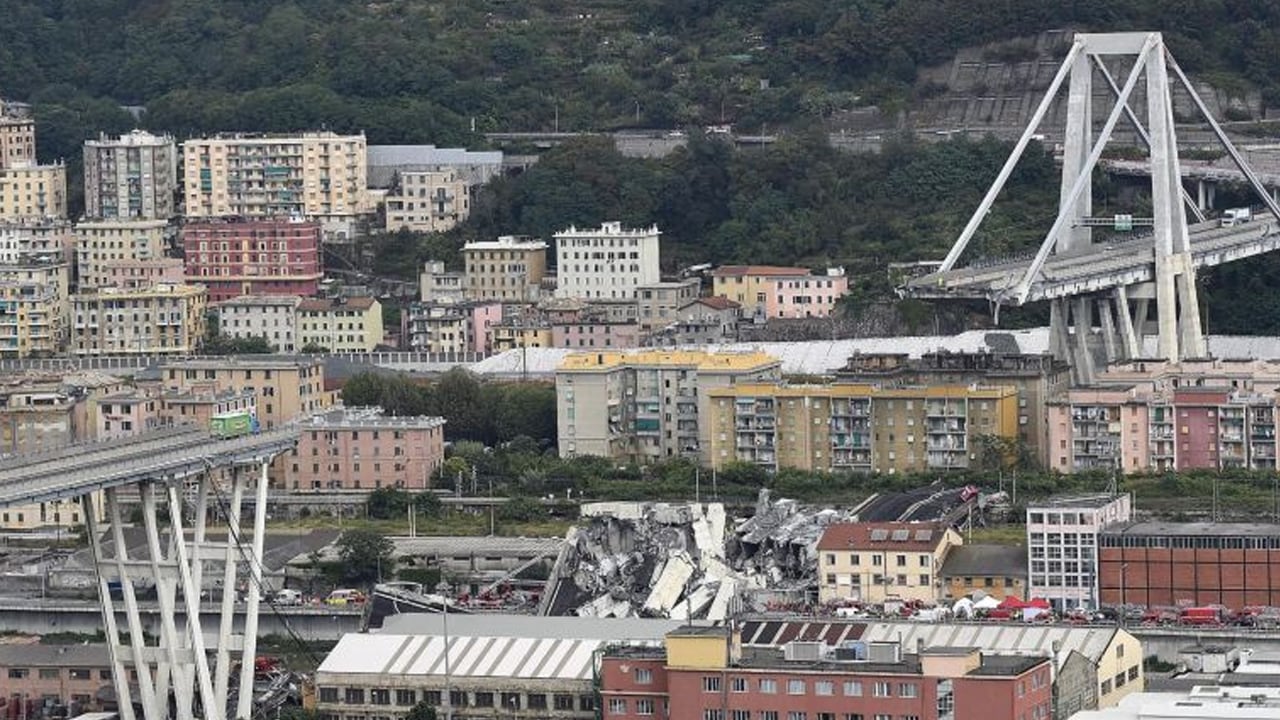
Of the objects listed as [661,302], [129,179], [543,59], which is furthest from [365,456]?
[543,59]

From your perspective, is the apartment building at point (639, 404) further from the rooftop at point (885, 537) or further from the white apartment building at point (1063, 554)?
the white apartment building at point (1063, 554)

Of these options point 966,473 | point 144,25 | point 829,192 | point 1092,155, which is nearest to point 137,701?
point 966,473

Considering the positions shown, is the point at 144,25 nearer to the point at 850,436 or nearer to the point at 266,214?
the point at 266,214

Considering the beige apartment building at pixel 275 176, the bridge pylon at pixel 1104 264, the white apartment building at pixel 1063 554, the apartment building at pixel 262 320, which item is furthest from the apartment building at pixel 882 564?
the beige apartment building at pixel 275 176

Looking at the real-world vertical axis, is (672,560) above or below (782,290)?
below

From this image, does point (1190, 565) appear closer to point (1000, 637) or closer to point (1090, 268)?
point (1000, 637)
